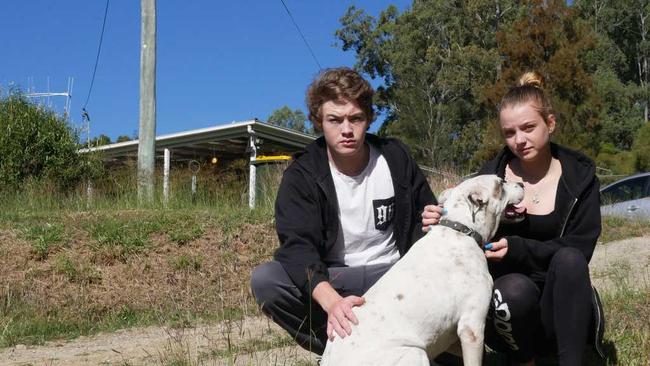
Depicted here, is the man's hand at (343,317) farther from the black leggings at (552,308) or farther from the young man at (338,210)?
the black leggings at (552,308)

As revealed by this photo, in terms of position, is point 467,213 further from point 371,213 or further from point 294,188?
point 294,188

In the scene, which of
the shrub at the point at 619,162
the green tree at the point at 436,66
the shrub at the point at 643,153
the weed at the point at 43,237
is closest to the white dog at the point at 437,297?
the weed at the point at 43,237

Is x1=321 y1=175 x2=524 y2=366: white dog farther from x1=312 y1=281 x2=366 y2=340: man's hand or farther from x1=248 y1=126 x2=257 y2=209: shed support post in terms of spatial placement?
x1=248 y1=126 x2=257 y2=209: shed support post

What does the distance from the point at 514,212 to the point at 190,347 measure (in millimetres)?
2647

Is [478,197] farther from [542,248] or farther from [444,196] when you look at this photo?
[542,248]

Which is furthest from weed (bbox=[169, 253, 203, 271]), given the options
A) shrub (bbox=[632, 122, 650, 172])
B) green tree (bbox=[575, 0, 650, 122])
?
green tree (bbox=[575, 0, 650, 122])

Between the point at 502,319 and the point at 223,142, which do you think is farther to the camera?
the point at 223,142

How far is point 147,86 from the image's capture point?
43.0 ft

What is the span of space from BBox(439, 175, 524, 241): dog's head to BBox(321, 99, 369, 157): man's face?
0.59m

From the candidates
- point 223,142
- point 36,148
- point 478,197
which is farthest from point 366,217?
point 223,142

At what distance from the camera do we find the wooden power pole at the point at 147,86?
1294 centimetres

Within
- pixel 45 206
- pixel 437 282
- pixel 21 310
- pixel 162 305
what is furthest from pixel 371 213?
pixel 45 206

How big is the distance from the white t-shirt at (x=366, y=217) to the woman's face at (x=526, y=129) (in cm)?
76

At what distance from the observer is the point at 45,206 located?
10.9 m
